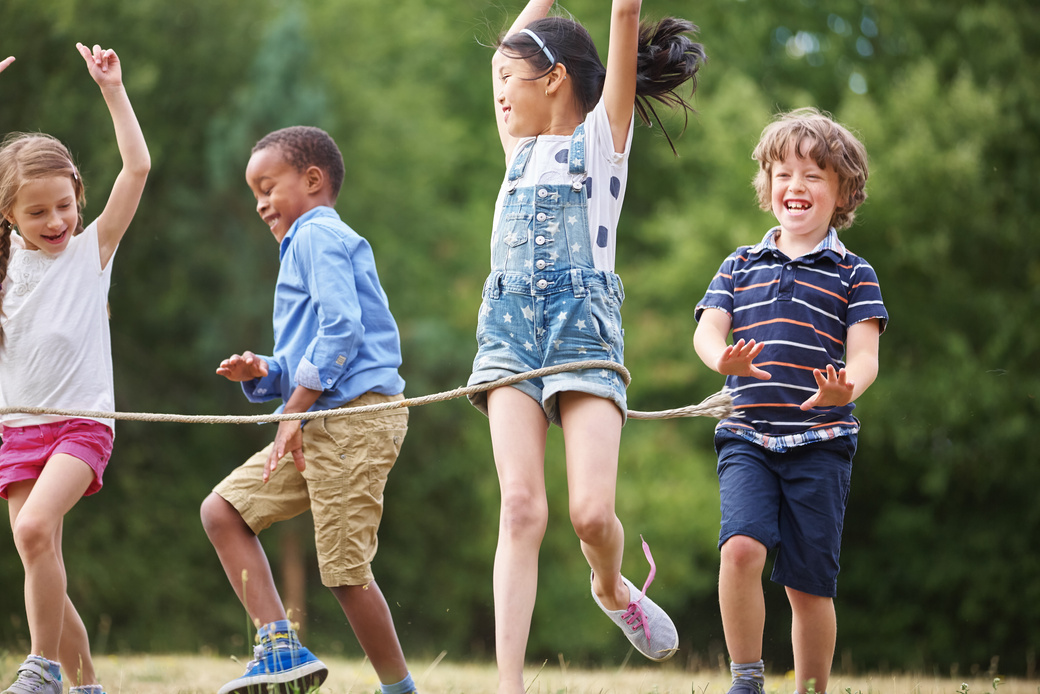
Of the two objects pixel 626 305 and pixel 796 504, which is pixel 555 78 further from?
pixel 626 305

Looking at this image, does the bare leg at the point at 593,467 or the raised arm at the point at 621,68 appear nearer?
the bare leg at the point at 593,467

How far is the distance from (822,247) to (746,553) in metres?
0.96

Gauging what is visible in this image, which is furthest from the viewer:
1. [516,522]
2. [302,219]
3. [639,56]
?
[302,219]

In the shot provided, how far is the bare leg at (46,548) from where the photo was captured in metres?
3.12

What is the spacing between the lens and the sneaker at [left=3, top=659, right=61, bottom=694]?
3.03 m

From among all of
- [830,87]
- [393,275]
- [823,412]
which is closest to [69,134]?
[393,275]

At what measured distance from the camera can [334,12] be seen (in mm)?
15547

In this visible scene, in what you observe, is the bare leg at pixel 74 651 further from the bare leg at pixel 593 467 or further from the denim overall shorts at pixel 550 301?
the bare leg at pixel 593 467

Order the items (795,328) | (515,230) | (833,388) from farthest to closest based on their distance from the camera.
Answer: (795,328), (515,230), (833,388)

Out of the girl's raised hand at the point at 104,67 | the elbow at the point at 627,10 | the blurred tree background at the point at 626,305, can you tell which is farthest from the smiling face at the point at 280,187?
the blurred tree background at the point at 626,305

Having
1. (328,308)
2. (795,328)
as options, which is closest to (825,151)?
(795,328)

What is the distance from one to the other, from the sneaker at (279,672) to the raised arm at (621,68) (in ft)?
5.89

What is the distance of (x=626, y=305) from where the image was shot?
14.3 m

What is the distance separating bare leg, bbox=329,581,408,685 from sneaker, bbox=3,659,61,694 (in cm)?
84
